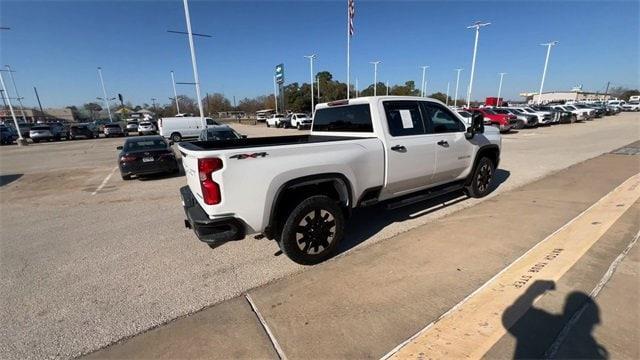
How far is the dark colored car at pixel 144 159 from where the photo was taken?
8.96m

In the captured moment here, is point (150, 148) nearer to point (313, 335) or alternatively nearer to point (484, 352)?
point (313, 335)

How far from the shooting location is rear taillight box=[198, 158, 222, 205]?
2.86 metres

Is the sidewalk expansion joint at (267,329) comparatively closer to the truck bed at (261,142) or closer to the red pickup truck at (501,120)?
the truck bed at (261,142)

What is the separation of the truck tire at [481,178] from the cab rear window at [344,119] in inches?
104

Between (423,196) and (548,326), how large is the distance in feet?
7.99

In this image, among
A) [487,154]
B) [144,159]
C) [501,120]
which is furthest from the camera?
[501,120]

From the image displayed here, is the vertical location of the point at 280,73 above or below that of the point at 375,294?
above

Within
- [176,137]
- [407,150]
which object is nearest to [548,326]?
[407,150]

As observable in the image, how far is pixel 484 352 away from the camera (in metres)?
2.25

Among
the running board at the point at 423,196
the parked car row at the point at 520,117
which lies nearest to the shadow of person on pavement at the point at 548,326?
the running board at the point at 423,196

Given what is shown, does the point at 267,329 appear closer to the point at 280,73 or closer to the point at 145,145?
the point at 145,145

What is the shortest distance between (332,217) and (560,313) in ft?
7.38

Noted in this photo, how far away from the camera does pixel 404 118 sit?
4.42 meters

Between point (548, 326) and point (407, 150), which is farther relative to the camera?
point (407, 150)
